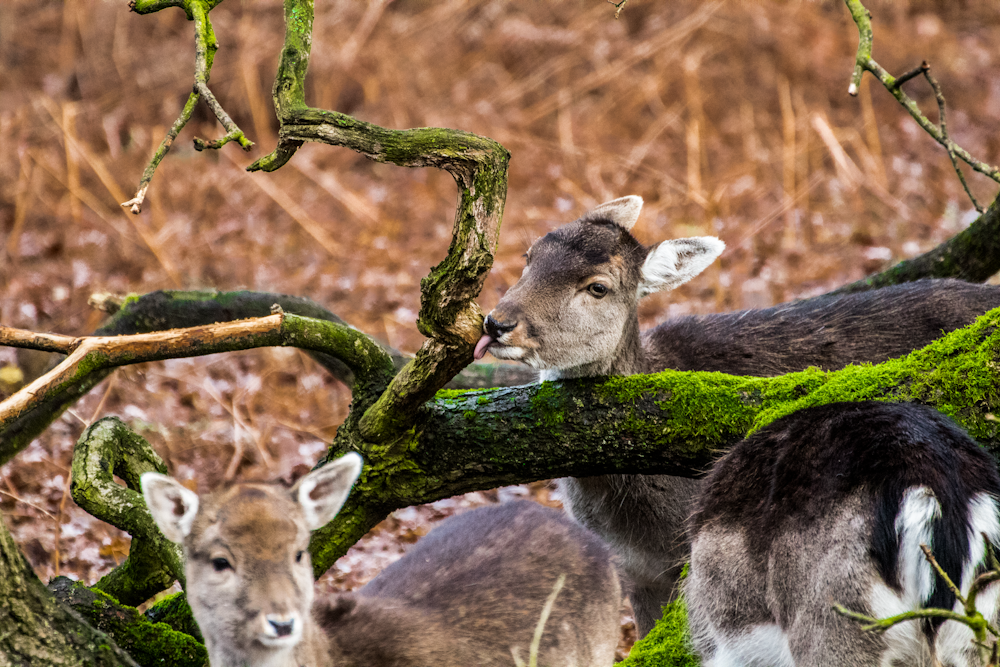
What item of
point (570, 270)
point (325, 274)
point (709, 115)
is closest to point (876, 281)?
point (570, 270)

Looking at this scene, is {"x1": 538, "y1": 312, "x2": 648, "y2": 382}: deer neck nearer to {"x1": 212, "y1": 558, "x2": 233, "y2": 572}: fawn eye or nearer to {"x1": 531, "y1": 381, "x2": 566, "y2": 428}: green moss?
{"x1": 531, "y1": 381, "x2": 566, "y2": 428}: green moss

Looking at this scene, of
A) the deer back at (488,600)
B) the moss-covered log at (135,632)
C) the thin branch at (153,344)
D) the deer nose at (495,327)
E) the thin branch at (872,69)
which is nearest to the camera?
the thin branch at (153,344)

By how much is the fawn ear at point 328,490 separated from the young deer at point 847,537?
1.43 metres

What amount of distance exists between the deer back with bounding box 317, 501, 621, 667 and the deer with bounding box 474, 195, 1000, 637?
58 cm

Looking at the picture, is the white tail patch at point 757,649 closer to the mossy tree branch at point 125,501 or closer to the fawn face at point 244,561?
the fawn face at point 244,561

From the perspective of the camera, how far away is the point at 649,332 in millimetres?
6398

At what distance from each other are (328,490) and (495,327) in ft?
5.22

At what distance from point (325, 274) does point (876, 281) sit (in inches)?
258

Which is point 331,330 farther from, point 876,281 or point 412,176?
point 412,176

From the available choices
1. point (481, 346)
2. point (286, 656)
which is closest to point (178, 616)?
point (286, 656)

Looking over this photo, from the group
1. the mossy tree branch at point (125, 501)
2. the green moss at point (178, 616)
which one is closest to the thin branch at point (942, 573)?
the mossy tree branch at point (125, 501)

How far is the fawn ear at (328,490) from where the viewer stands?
3.83 meters

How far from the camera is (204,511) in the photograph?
3.73 metres

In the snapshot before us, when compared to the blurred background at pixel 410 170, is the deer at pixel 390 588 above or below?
below
